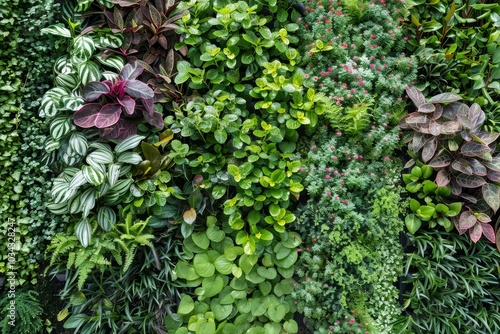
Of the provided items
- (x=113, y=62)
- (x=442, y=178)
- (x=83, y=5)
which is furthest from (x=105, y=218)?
(x=442, y=178)

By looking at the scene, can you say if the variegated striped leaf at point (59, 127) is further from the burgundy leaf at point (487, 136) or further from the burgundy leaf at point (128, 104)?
the burgundy leaf at point (487, 136)

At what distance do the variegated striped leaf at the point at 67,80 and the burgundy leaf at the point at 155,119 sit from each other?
0.51 meters

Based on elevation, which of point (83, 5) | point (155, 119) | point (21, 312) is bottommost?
point (21, 312)

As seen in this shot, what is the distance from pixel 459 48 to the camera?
2.89 m

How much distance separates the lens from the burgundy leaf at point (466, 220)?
2.53 meters

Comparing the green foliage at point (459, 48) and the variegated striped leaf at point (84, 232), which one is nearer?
the variegated striped leaf at point (84, 232)

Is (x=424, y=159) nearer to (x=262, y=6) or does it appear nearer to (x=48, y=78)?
(x=262, y=6)

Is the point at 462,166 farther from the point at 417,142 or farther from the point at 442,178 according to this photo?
the point at 417,142

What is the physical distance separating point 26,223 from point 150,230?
0.90m

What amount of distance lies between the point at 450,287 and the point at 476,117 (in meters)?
1.23

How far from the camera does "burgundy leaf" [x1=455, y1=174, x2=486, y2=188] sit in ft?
8.42

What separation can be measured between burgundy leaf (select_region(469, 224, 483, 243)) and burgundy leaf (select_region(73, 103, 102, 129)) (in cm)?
266

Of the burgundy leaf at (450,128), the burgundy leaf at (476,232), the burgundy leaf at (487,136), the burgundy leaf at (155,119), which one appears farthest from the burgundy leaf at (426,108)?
the burgundy leaf at (155,119)

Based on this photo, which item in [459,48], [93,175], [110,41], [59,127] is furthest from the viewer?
[459,48]
